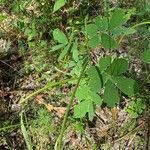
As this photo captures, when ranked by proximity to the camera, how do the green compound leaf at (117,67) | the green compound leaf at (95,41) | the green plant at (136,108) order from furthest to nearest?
the green plant at (136,108) < the green compound leaf at (95,41) < the green compound leaf at (117,67)

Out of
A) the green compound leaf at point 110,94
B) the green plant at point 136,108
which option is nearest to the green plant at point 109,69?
the green compound leaf at point 110,94

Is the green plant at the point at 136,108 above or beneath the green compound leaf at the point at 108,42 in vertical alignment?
beneath

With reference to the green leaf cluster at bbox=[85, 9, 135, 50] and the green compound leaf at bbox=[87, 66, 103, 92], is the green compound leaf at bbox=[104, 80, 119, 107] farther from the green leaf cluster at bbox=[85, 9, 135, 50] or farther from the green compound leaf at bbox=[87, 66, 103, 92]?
the green leaf cluster at bbox=[85, 9, 135, 50]

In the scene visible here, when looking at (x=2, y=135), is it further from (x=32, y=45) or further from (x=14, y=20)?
(x=14, y=20)

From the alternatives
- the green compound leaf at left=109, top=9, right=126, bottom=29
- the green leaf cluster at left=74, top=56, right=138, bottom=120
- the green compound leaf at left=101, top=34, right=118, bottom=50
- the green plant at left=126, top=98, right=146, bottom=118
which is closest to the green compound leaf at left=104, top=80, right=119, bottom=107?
the green leaf cluster at left=74, top=56, right=138, bottom=120

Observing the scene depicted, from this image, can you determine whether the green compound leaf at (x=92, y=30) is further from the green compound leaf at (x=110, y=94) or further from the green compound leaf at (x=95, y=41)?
the green compound leaf at (x=110, y=94)

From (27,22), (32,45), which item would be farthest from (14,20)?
(32,45)
